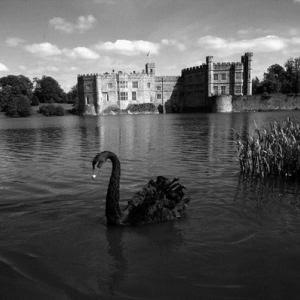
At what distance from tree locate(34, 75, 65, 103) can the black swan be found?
356ft

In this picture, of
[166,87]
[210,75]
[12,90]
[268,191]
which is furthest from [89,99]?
[268,191]

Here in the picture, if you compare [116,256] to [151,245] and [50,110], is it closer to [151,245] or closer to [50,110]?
[151,245]

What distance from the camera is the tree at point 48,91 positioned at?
111062 mm

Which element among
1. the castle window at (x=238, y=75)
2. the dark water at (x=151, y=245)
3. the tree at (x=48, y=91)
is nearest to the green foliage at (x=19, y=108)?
the tree at (x=48, y=91)

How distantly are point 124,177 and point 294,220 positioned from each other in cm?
532

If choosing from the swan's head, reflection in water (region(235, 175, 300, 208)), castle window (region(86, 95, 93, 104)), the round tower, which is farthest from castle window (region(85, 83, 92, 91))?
the swan's head

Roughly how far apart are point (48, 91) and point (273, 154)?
111 meters

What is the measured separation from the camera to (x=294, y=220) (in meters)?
6.02

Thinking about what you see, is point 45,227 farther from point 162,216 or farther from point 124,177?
point 124,177

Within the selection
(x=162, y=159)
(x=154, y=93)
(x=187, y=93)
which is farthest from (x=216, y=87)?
(x=162, y=159)

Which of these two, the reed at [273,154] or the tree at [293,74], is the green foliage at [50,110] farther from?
the reed at [273,154]

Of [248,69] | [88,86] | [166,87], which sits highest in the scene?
[248,69]

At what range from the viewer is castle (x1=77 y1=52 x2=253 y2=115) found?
7450 cm

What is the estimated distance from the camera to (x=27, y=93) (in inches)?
4134
